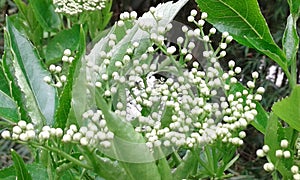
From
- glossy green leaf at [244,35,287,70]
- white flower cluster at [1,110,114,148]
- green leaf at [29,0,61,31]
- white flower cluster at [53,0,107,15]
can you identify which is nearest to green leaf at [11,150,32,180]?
white flower cluster at [1,110,114,148]

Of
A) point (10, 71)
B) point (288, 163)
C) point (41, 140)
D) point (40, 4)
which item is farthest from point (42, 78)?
point (40, 4)

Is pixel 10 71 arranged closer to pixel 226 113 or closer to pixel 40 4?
pixel 226 113

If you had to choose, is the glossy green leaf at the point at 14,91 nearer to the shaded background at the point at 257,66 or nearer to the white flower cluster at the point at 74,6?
the white flower cluster at the point at 74,6

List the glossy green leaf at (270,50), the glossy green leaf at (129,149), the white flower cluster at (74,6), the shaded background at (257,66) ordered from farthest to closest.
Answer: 1. the shaded background at (257,66)
2. the white flower cluster at (74,6)
3. the glossy green leaf at (270,50)
4. the glossy green leaf at (129,149)

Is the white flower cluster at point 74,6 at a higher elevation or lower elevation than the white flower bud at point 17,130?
lower

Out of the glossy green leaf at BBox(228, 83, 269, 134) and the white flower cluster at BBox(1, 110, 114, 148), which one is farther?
the glossy green leaf at BBox(228, 83, 269, 134)

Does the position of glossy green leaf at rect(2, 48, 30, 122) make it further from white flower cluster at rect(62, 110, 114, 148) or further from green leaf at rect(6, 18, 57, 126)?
white flower cluster at rect(62, 110, 114, 148)

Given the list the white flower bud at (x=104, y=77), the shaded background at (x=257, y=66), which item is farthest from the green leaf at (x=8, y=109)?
the shaded background at (x=257, y=66)
